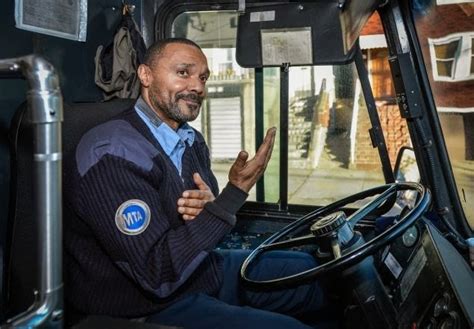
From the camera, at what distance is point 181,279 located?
140cm

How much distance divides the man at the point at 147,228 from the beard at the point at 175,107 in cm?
11

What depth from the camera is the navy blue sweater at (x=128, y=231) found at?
1.37 m

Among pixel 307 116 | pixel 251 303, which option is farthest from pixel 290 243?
pixel 307 116

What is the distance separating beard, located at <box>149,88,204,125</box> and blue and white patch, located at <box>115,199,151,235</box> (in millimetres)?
574

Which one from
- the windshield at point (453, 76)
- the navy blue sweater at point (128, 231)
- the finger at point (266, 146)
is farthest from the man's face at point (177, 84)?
the windshield at point (453, 76)

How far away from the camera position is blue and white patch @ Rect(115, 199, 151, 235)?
1.35 metres

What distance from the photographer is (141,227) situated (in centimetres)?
137

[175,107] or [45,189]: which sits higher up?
[175,107]

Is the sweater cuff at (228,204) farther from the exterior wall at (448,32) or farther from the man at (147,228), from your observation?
the exterior wall at (448,32)

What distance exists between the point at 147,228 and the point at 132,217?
6cm

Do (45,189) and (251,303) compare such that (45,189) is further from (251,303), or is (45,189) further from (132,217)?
(251,303)

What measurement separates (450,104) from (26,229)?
1.59 meters

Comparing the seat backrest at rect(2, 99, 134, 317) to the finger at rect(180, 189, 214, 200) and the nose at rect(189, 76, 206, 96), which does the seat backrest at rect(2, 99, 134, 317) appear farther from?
the nose at rect(189, 76, 206, 96)

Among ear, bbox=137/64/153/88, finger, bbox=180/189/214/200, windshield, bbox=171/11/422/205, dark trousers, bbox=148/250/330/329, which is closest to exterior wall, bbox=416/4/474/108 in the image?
windshield, bbox=171/11/422/205
